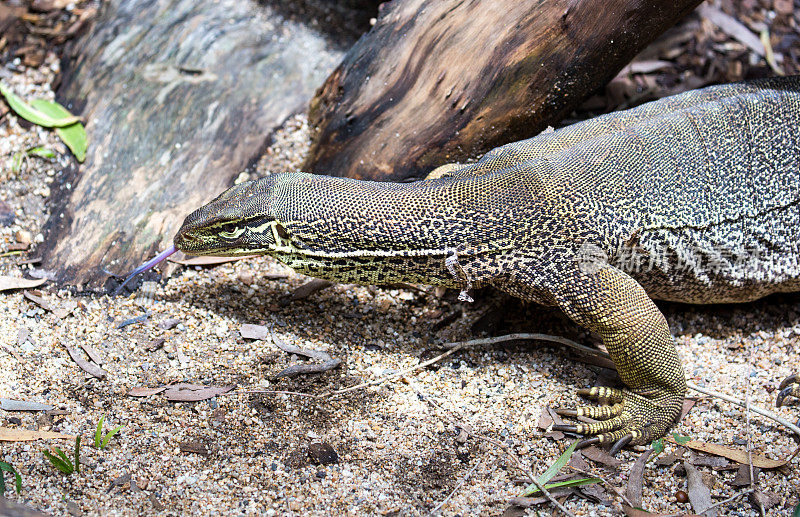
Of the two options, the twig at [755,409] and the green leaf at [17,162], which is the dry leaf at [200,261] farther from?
the twig at [755,409]

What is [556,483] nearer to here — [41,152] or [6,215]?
[6,215]

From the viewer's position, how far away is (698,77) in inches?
233

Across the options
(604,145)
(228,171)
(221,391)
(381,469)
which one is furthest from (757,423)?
(228,171)

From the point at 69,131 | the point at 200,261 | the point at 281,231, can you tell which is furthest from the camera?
the point at 69,131

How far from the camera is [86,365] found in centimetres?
372

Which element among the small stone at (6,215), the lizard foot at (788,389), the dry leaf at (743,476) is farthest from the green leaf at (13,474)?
the lizard foot at (788,389)

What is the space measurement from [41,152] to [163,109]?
956mm

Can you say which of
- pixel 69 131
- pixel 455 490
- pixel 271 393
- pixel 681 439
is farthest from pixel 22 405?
pixel 681 439

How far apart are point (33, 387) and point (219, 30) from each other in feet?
11.2

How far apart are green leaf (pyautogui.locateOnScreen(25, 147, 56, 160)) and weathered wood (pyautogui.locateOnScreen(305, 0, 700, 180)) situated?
2132mm

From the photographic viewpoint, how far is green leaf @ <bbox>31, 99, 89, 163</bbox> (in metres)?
5.03

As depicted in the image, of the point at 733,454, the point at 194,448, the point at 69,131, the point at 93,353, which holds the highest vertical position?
the point at 69,131

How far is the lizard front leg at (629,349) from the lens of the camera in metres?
3.60

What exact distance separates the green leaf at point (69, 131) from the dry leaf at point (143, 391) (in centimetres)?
222
